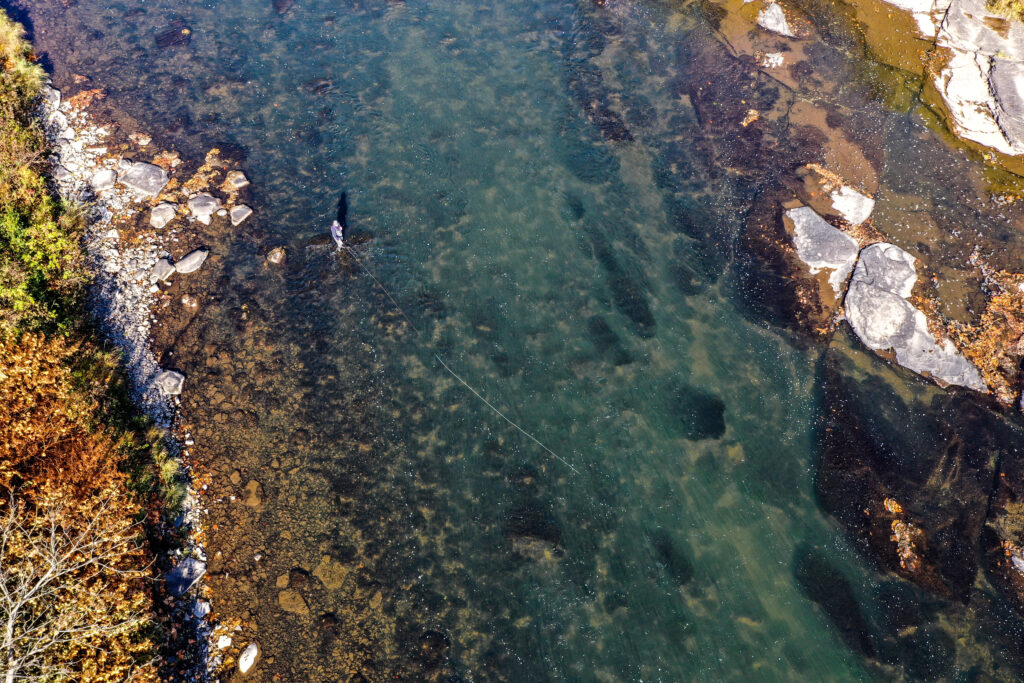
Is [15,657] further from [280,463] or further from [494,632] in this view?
[494,632]

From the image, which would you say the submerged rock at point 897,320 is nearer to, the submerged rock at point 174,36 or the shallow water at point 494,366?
the shallow water at point 494,366

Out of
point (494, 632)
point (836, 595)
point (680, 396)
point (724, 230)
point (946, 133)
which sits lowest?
point (494, 632)

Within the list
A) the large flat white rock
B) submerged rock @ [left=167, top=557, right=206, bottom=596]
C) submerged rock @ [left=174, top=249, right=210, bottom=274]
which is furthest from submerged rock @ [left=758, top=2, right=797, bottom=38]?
submerged rock @ [left=167, top=557, right=206, bottom=596]

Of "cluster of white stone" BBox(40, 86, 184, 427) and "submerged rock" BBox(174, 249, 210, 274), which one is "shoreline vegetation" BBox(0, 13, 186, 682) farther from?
"submerged rock" BBox(174, 249, 210, 274)

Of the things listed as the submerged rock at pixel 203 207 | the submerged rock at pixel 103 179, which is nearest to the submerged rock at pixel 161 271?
the submerged rock at pixel 203 207

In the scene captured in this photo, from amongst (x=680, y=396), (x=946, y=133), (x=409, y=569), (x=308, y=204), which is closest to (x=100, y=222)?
(x=308, y=204)
